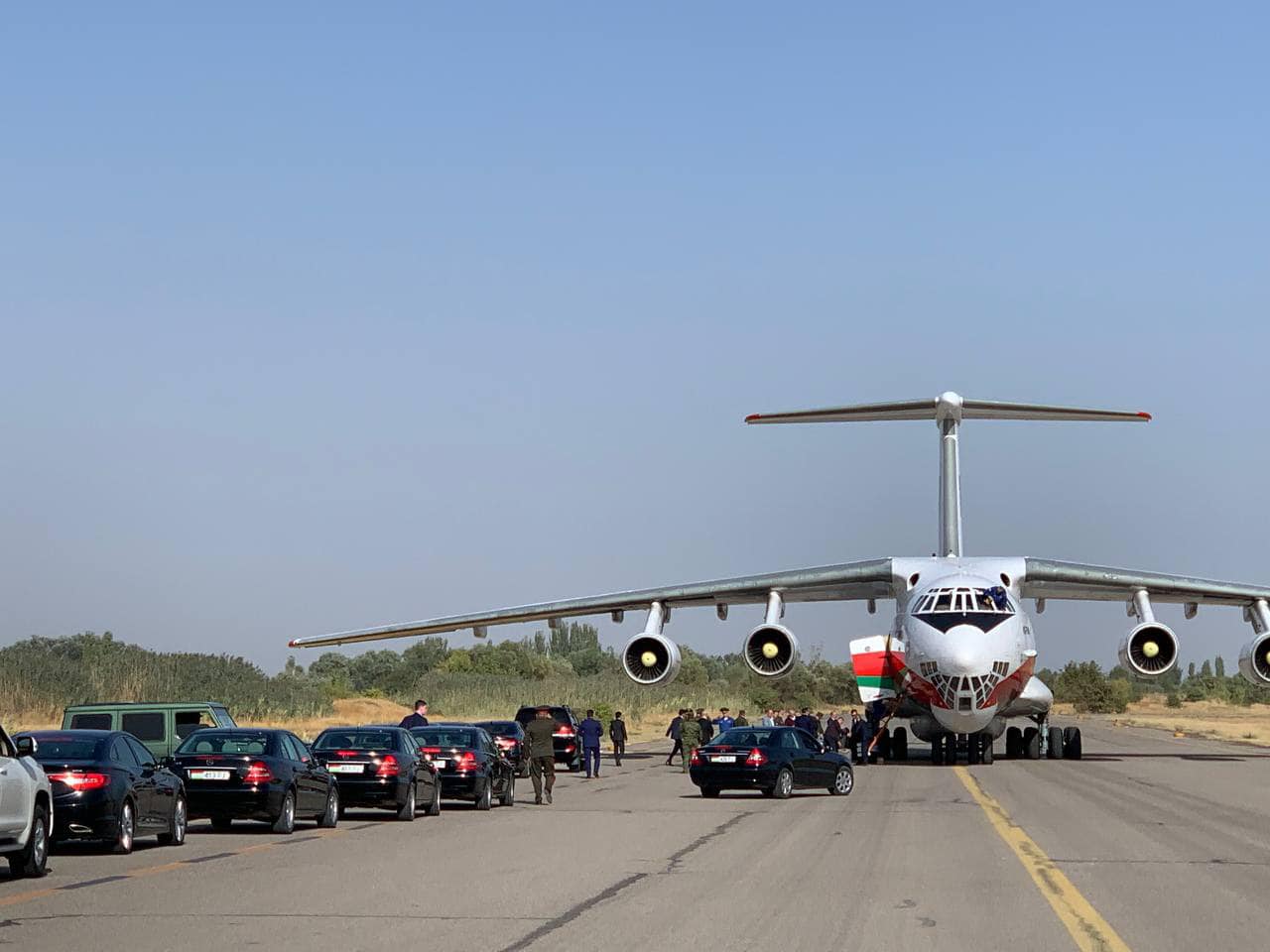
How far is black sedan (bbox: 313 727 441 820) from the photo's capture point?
23500 millimetres

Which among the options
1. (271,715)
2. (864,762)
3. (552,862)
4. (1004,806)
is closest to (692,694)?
(271,715)

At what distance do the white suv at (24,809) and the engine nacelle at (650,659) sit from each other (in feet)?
83.1

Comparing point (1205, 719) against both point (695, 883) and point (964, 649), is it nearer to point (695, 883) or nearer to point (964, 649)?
point (964, 649)

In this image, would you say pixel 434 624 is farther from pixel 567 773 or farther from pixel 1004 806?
pixel 1004 806

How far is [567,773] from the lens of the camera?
138 ft

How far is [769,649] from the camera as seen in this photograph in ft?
133

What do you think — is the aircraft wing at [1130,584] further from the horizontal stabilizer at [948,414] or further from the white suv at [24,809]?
the white suv at [24,809]

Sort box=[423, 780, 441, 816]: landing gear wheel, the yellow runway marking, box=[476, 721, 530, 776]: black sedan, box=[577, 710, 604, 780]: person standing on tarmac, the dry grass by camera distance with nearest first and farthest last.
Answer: the yellow runway marking < box=[423, 780, 441, 816]: landing gear wheel < box=[476, 721, 530, 776]: black sedan < box=[577, 710, 604, 780]: person standing on tarmac < the dry grass

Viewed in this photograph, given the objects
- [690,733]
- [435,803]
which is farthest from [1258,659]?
[435,803]

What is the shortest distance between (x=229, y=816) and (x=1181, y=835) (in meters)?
10.5

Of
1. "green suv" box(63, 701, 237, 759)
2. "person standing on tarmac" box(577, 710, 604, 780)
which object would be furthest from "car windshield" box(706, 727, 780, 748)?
"person standing on tarmac" box(577, 710, 604, 780)

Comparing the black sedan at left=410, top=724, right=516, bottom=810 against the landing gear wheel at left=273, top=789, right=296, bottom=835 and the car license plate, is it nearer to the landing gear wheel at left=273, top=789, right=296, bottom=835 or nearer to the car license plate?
the landing gear wheel at left=273, top=789, right=296, bottom=835

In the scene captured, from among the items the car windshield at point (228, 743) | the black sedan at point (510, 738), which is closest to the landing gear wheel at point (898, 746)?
the black sedan at point (510, 738)

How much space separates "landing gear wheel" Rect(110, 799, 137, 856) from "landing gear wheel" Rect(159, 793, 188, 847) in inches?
39.9
